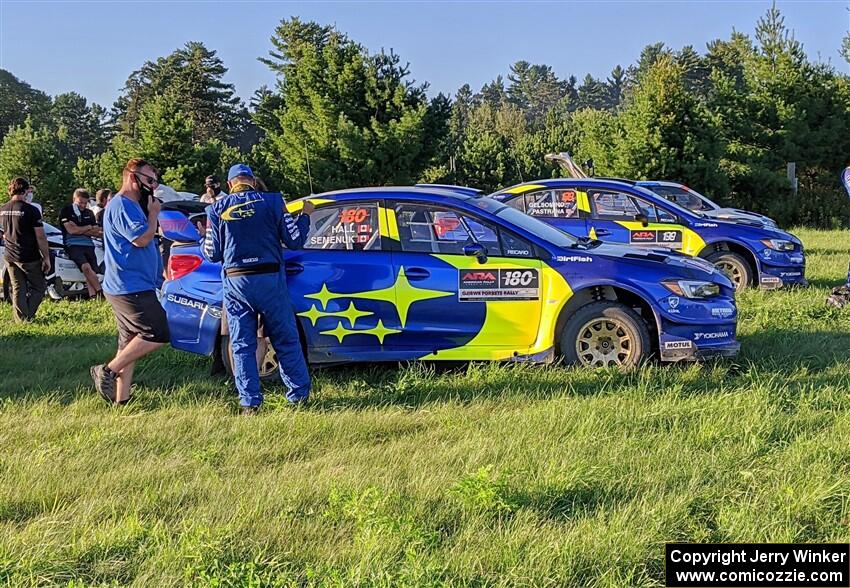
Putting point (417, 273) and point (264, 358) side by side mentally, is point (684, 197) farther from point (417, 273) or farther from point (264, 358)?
point (264, 358)

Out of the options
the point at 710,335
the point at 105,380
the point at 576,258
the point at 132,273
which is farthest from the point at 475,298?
the point at 105,380

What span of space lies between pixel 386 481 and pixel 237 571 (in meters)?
1.07

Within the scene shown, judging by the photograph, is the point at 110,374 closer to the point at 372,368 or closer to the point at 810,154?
the point at 372,368

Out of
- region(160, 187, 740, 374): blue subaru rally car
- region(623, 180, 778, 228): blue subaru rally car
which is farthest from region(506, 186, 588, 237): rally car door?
region(160, 187, 740, 374): blue subaru rally car

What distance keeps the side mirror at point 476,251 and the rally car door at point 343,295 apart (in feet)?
2.02

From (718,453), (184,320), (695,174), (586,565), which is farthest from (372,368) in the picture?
(695,174)

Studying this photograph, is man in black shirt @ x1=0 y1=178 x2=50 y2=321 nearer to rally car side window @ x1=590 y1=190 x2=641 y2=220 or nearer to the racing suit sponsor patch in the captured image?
the racing suit sponsor patch

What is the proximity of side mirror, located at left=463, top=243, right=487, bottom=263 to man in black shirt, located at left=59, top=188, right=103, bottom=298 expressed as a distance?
6179 millimetres

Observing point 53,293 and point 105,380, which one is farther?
point 53,293

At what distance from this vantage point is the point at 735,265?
10164 mm

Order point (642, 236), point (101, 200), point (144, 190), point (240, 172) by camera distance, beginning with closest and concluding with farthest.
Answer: point (240, 172), point (144, 190), point (642, 236), point (101, 200)

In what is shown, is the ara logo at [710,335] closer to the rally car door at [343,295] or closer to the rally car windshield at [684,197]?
the rally car door at [343,295]

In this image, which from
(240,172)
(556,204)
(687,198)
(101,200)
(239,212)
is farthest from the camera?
(687,198)

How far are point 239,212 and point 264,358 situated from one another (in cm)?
138
